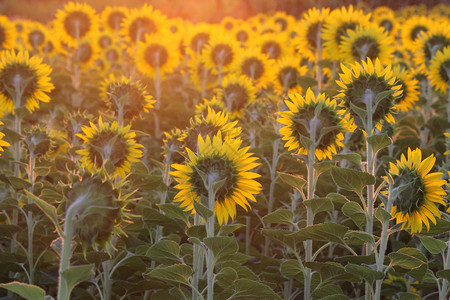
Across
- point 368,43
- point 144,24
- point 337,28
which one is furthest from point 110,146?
point 144,24

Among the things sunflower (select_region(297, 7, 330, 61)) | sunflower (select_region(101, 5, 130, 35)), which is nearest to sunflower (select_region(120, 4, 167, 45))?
sunflower (select_region(101, 5, 130, 35))

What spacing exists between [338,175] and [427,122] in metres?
3.03

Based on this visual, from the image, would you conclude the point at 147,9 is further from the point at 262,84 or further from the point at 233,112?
the point at 233,112

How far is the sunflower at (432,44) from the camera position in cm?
516

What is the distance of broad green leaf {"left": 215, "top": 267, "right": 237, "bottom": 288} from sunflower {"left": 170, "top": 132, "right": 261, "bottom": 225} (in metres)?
0.22

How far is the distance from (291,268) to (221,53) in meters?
3.74

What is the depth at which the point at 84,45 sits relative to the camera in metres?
7.60

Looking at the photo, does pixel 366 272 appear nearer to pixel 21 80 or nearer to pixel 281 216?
pixel 281 216

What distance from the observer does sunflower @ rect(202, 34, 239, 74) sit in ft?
19.5

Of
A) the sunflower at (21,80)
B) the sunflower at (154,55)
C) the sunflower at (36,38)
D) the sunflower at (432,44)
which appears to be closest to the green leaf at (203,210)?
the sunflower at (21,80)

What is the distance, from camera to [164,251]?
238cm

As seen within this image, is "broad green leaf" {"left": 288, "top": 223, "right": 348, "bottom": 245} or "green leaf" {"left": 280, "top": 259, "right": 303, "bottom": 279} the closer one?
"broad green leaf" {"left": 288, "top": 223, "right": 348, "bottom": 245}

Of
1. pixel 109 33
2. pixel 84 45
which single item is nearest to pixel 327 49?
pixel 84 45

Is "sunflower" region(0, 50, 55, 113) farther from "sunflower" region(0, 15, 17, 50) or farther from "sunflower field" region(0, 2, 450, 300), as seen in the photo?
"sunflower" region(0, 15, 17, 50)
